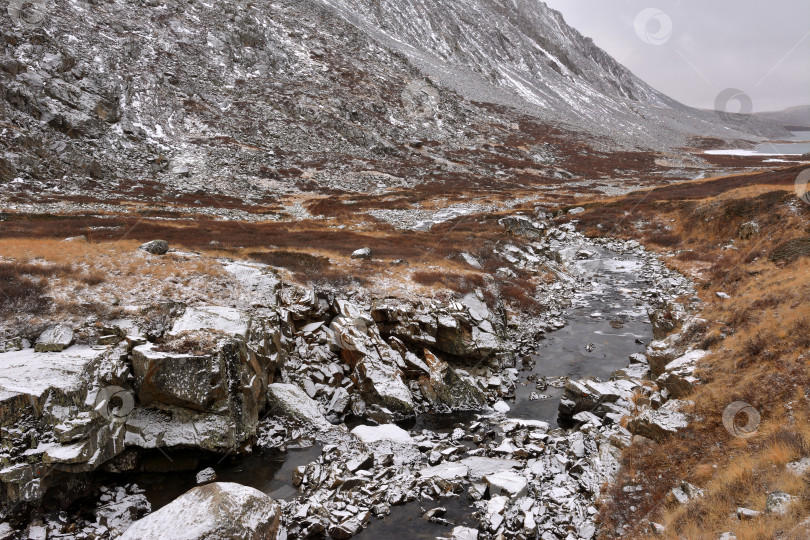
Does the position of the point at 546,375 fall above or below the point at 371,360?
above

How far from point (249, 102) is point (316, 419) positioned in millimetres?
78063

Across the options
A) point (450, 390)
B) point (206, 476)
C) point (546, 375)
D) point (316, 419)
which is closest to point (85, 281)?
point (206, 476)

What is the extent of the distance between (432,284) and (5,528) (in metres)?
17.7

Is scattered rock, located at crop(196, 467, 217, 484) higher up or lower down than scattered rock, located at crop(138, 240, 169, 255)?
lower down

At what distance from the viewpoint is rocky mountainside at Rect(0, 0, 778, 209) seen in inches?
2127

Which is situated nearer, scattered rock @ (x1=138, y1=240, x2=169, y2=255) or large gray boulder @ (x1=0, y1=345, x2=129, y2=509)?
large gray boulder @ (x1=0, y1=345, x2=129, y2=509)

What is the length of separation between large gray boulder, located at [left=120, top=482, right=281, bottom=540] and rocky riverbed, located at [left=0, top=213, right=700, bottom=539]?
5cm

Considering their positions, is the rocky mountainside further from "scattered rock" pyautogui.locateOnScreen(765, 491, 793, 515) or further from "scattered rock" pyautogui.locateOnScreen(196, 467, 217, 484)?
"scattered rock" pyautogui.locateOnScreen(765, 491, 793, 515)

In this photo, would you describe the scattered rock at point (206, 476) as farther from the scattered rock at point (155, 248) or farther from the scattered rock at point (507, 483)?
the scattered rock at point (155, 248)

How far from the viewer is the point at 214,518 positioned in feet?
31.1

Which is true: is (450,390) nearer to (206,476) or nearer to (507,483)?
(507,483)

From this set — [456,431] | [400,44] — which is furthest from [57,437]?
[400,44]

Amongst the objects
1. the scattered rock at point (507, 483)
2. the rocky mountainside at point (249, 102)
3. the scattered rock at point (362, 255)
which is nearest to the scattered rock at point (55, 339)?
the scattered rock at point (507, 483)

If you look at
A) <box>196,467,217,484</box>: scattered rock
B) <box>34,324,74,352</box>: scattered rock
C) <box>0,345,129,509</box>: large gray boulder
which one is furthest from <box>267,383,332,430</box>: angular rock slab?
<box>34,324,74,352</box>: scattered rock
